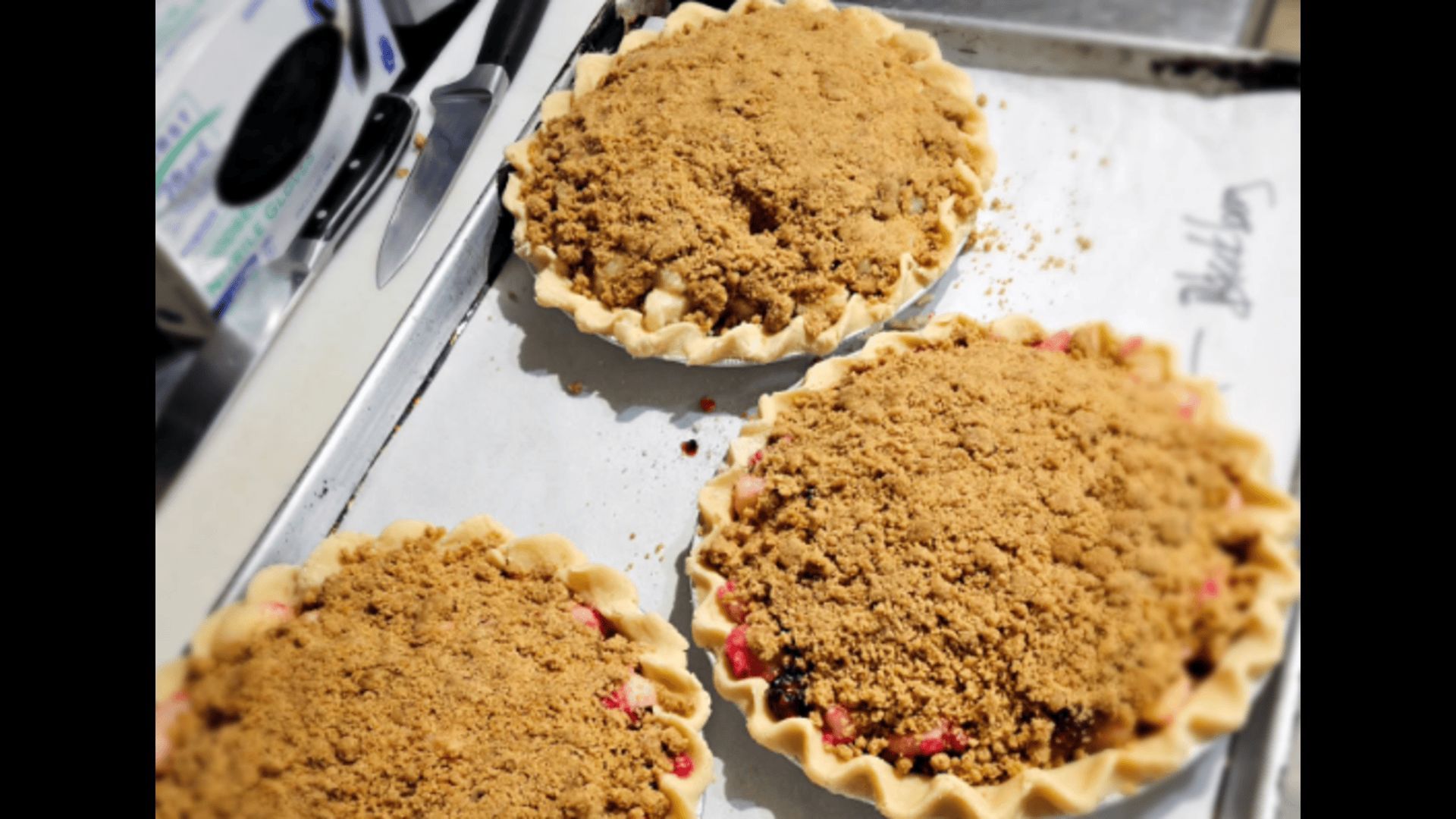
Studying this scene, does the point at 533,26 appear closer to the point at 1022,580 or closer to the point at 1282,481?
the point at 1022,580

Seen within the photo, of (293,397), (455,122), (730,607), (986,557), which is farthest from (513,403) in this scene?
(986,557)

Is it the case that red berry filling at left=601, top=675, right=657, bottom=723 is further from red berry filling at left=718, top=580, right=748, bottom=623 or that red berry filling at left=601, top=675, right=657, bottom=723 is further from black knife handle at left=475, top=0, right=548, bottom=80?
black knife handle at left=475, top=0, right=548, bottom=80

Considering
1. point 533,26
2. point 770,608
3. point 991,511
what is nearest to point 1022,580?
point 991,511

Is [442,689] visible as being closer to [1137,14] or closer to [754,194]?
[754,194]

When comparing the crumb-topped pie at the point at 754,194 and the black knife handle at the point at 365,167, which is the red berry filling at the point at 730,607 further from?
the black knife handle at the point at 365,167

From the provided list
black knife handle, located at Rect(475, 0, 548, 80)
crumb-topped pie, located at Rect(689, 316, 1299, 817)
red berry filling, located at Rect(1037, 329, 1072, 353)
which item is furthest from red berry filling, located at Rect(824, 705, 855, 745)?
black knife handle, located at Rect(475, 0, 548, 80)

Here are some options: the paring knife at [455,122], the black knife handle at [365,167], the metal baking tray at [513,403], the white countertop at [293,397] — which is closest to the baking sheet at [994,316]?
the metal baking tray at [513,403]
